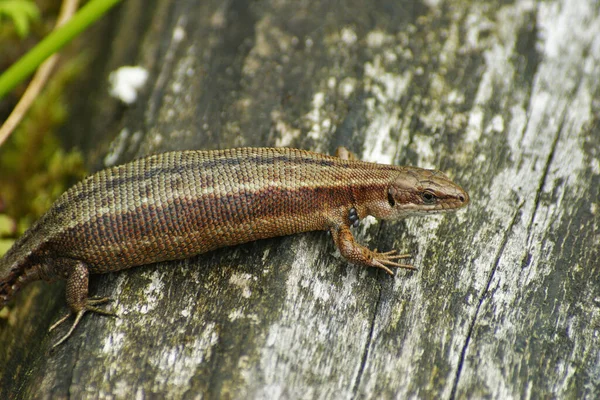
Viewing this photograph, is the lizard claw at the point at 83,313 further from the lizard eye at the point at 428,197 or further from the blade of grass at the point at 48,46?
the lizard eye at the point at 428,197

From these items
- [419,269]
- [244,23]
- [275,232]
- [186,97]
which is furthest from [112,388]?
[244,23]

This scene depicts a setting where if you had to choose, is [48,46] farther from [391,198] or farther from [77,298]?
[391,198]

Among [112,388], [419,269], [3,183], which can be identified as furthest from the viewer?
[3,183]

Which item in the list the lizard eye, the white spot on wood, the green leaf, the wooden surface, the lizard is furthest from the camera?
the green leaf

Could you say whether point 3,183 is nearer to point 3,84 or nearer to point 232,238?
point 3,84

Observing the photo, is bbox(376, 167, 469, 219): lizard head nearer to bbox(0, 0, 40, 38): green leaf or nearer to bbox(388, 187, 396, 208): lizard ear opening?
bbox(388, 187, 396, 208): lizard ear opening

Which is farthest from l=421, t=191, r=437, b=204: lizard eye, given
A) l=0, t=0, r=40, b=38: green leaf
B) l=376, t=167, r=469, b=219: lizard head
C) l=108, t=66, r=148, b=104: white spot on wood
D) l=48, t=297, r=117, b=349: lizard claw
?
l=0, t=0, r=40, b=38: green leaf
